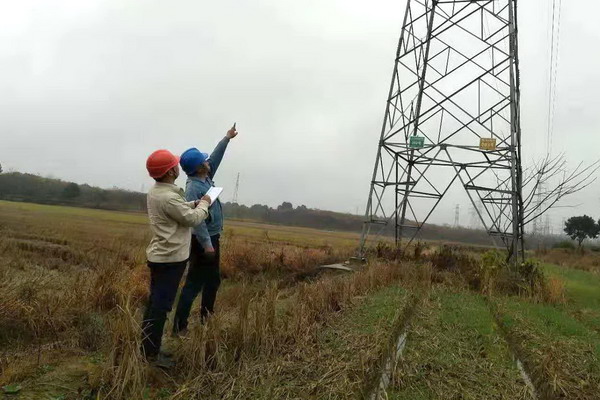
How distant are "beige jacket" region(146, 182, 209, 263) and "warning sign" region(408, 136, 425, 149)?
9.89 m

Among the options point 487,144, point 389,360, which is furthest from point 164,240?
point 487,144

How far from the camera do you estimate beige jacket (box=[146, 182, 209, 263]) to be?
3.62 m

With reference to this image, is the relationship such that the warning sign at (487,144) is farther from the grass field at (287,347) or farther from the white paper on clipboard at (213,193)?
the white paper on clipboard at (213,193)

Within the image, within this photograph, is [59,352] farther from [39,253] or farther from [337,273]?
[39,253]

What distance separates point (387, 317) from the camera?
5836mm

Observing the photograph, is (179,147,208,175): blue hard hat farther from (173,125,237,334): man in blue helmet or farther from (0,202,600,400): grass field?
(0,202,600,400): grass field

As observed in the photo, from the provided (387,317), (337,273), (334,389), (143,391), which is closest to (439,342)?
(387,317)

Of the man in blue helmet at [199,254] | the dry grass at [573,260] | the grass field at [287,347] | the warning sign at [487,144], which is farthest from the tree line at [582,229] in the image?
the man in blue helmet at [199,254]

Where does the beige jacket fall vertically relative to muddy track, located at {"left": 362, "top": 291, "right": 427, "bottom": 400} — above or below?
above

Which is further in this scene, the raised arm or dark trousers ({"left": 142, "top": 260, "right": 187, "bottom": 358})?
the raised arm

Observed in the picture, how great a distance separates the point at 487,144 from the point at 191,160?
9.67 m

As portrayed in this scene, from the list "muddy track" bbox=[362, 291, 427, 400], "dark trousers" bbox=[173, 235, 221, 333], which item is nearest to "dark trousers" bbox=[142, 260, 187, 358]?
"dark trousers" bbox=[173, 235, 221, 333]

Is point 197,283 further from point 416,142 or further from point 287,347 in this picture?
point 416,142

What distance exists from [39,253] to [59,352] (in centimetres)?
1340
